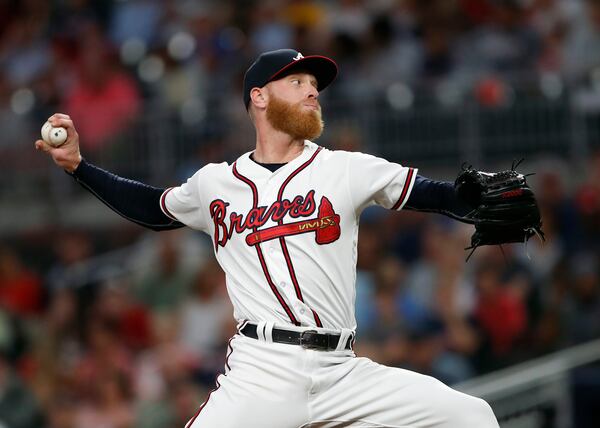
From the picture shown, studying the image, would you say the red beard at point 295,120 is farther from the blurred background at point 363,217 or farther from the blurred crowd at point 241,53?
the blurred crowd at point 241,53

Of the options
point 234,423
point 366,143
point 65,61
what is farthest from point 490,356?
point 65,61

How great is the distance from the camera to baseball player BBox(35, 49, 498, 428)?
4.82 meters

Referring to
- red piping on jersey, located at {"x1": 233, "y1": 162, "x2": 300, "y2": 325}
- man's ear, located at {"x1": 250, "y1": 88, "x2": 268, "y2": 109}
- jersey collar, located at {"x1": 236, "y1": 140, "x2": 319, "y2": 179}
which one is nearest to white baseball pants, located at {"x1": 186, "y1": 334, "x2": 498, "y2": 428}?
red piping on jersey, located at {"x1": 233, "y1": 162, "x2": 300, "y2": 325}

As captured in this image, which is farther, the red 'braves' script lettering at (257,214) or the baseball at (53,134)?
the baseball at (53,134)

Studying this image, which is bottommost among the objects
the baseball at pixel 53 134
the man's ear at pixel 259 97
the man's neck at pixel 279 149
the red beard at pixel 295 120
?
the man's neck at pixel 279 149

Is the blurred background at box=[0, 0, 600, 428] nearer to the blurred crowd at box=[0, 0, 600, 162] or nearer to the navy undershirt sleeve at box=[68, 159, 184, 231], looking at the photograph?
the blurred crowd at box=[0, 0, 600, 162]

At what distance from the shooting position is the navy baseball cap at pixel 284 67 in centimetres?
523

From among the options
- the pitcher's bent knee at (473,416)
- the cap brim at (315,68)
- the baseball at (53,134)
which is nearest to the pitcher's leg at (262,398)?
the pitcher's bent knee at (473,416)

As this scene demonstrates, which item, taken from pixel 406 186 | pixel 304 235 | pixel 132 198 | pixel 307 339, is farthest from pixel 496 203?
pixel 132 198

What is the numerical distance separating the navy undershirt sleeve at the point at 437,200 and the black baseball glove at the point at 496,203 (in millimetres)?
27

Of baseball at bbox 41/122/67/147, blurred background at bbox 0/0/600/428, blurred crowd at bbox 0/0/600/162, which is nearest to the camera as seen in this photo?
baseball at bbox 41/122/67/147

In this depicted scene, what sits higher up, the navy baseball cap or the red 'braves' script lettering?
the navy baseball cap

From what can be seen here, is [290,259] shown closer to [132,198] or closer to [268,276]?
[268,276]

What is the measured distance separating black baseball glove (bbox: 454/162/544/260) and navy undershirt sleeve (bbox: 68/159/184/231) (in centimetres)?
136
